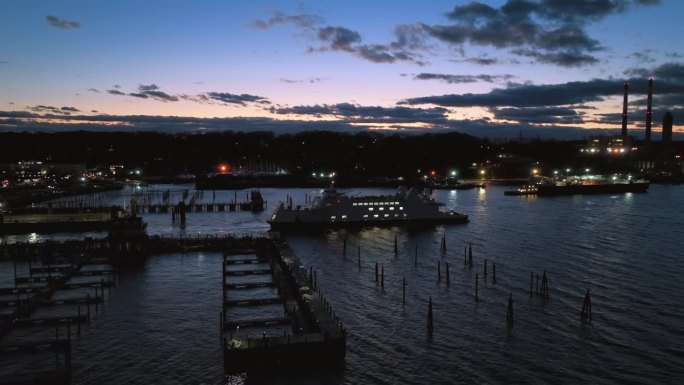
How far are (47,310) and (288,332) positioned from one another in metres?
13.8

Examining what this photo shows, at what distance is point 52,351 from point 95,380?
12.3ft

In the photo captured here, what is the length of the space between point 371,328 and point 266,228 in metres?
39.4

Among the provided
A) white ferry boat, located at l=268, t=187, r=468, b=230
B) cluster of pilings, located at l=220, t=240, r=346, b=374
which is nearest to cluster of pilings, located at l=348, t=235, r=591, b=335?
cluster of pilings, located at l=220, t=240, r=346, b=374

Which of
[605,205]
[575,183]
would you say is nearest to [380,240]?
[605,205]

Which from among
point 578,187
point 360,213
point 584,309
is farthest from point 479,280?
point 578,187

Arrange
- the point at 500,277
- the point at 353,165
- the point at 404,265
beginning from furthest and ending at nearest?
the point at 353,165 → the point at 404,265 → the point at 500,277

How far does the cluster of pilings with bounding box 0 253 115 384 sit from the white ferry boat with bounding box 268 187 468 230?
23.2 meters

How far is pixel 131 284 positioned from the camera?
36.1 metres

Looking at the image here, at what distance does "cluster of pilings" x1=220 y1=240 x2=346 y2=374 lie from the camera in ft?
72.8

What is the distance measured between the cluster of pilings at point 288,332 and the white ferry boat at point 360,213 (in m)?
24.0

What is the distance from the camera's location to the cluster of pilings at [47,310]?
879 inches

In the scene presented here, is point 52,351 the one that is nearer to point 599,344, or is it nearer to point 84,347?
point 84,347

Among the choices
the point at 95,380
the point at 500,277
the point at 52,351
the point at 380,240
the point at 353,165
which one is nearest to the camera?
the point at 95,380

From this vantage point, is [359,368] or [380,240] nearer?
[359,368]
